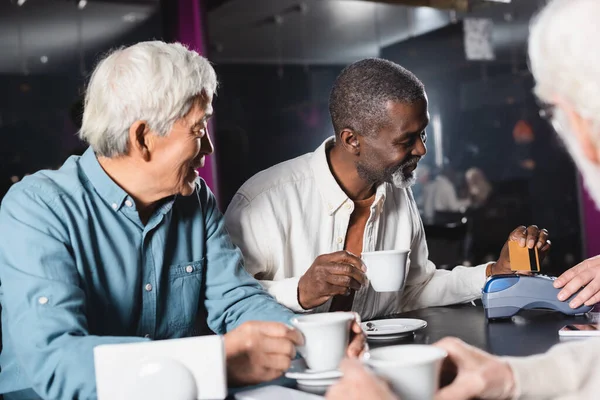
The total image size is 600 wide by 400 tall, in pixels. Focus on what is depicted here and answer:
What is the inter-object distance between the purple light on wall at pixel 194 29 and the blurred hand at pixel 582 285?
319 cm

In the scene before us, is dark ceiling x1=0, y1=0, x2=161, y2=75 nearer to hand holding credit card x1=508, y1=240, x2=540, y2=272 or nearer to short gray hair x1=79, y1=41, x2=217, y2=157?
short gray hair x1=79, y1=41, x2=217, y2=157

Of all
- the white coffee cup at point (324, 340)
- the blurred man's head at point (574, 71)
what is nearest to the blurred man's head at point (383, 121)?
the white coffee cup at point (324, 340)

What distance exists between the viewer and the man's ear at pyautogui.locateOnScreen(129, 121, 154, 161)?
1.63m

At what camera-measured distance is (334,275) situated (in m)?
1.85

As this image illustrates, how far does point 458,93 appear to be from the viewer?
6652 millimetres

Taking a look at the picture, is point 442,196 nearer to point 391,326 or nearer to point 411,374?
point 391,326

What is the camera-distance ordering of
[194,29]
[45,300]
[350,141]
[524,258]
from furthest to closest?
[194,29] → [350,141] → [524,258] → [45,300]

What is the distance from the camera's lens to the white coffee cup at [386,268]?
1.75 metres

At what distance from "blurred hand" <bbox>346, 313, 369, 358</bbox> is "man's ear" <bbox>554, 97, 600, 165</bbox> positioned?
0.55m

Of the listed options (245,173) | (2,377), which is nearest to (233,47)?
(245,173)

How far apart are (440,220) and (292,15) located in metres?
2.00

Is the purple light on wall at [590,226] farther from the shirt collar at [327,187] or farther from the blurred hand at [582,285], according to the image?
the blurred hand at [582,285]

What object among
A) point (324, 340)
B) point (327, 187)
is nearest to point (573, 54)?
point (324, 340)

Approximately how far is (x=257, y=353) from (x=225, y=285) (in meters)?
0.59
